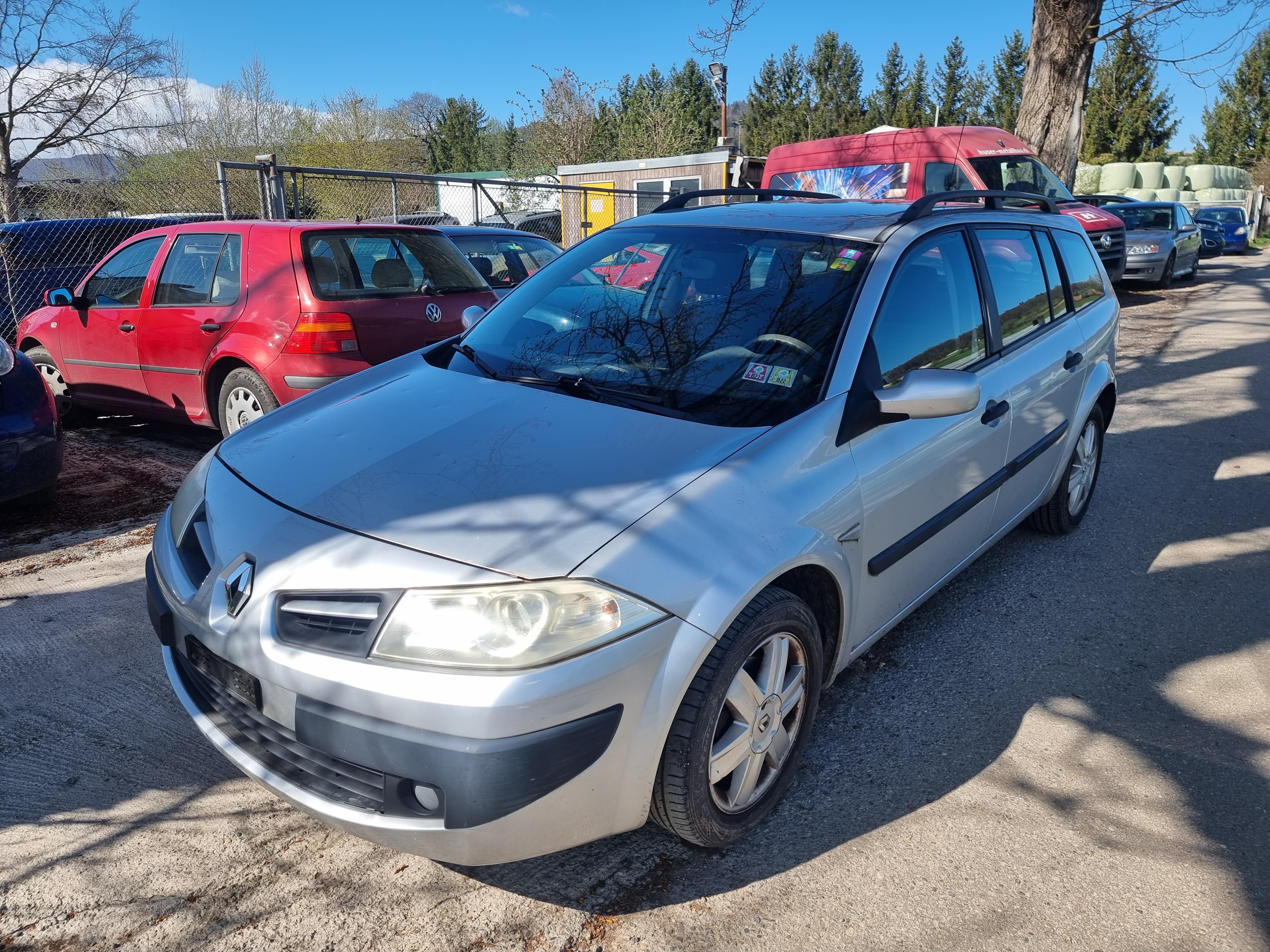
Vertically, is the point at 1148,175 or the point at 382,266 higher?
the point at 1148,175

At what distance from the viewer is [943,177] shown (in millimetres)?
13609

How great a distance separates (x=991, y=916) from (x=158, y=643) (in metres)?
2.96

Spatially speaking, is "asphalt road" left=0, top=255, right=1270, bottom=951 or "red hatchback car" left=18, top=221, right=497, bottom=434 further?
"red hatchback car" left=18, top=221, right=497, bottom=434

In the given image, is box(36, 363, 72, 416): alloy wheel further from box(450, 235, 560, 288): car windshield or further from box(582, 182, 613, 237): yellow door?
box(582, 182, 613, 237): yellow door

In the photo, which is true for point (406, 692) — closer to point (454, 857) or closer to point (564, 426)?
point (454, 857)

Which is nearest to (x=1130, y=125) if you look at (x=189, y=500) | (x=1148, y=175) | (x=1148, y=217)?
(x=1148, y=175)

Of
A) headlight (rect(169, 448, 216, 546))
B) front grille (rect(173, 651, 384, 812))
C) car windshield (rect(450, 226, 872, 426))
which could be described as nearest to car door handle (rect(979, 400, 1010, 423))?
car windshield (rect(450, 226, 872, 426))

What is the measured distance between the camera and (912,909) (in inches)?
89.2

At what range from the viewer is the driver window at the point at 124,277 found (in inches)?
246

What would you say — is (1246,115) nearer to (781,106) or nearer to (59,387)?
(781,106)

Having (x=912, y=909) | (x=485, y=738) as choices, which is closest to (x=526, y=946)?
(x=485, y=738)

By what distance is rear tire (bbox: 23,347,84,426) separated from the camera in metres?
6.83

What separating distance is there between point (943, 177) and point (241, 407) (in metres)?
11.3

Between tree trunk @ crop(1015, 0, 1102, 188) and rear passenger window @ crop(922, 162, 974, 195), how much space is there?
10.5ft
